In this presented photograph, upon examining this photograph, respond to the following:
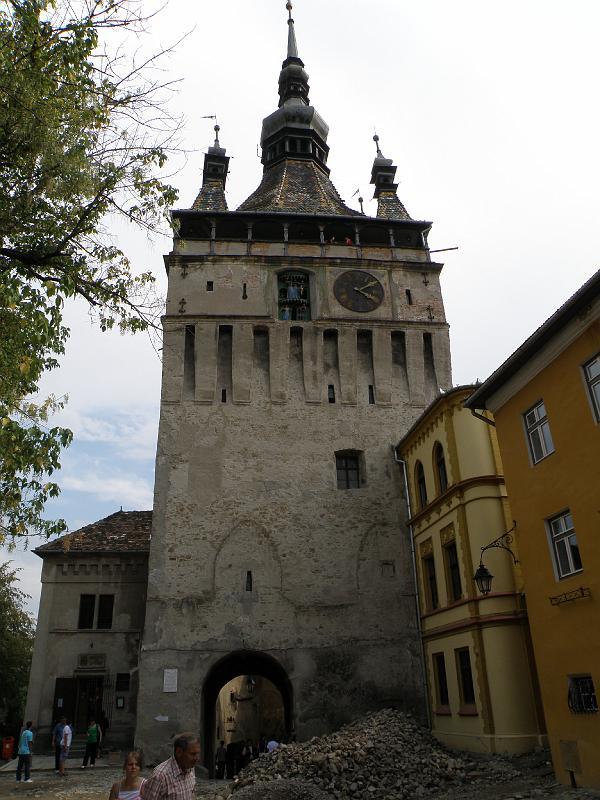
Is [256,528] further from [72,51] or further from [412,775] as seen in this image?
[72,51]

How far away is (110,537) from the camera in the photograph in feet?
75.8

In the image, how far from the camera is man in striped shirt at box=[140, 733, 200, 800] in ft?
15.2

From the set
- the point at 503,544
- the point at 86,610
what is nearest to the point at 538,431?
the point at 503,544

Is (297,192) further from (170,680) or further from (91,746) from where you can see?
(91,746)

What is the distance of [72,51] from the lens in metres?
7.81

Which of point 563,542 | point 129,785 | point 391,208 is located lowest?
point 129,785

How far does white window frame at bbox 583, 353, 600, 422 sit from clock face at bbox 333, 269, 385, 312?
560 inches

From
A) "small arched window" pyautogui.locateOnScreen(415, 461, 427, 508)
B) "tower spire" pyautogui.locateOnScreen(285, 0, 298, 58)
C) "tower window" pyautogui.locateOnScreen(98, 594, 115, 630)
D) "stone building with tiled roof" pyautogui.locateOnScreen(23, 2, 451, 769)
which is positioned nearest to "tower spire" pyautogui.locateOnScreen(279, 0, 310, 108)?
"tower spire" pyautogui.locateOnScreen(285, 0, 298, 58)

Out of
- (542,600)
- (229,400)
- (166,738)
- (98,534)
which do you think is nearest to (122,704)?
(166,738)

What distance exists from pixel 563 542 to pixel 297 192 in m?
22.6

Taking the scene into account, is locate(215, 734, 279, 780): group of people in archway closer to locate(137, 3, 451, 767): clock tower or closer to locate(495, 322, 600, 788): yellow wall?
locate(137, 3, 451, 767): clock tower

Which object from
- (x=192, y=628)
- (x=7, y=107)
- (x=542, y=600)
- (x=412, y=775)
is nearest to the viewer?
(x=7, y=107)

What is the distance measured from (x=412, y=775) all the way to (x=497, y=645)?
327 cm

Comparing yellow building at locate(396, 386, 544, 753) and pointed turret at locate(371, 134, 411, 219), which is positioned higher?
pointed turret at locate(371, 134, 411, 219)
